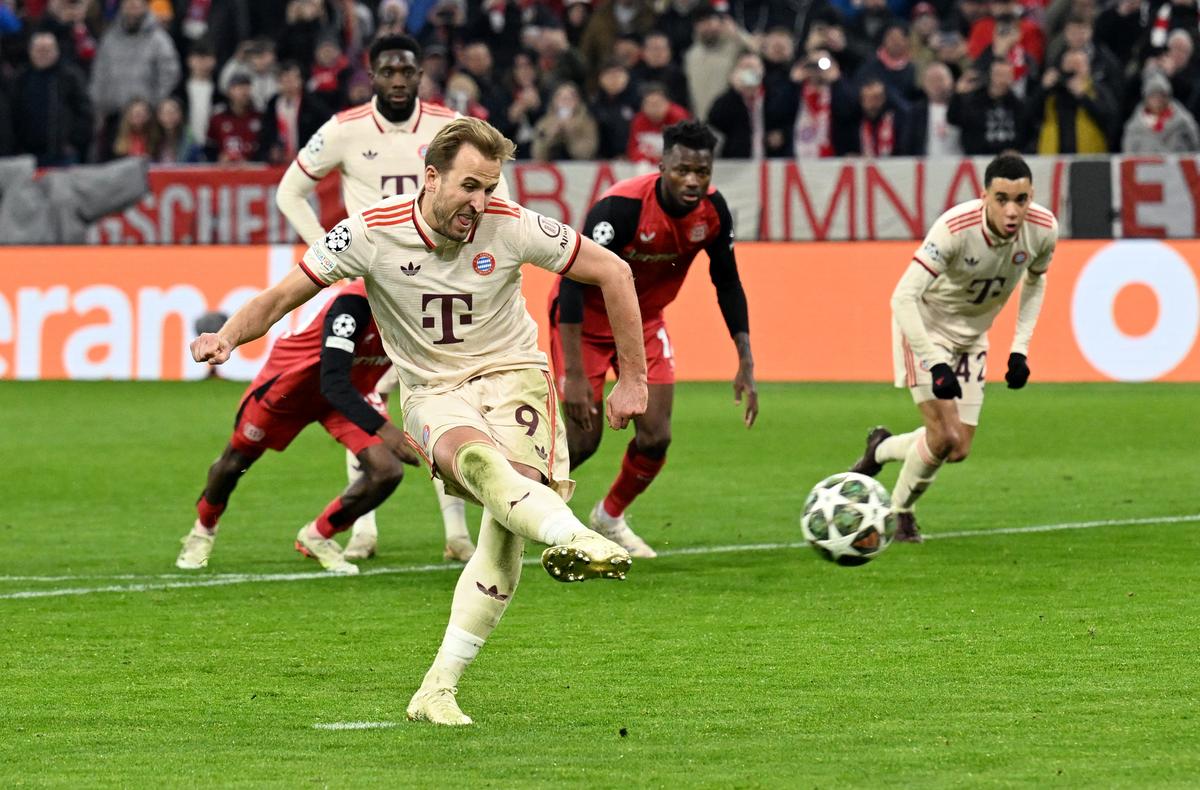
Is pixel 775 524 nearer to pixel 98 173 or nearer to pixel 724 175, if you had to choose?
pixel 724 175

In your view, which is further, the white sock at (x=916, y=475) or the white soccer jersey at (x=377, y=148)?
the white soccer jersey at (x=377, y=148)

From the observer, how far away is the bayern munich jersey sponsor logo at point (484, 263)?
687cm

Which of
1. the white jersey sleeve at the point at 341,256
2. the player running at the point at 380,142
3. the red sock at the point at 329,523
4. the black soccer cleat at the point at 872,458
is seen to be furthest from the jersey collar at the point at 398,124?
the white jersey sleeve at the point at 341,256

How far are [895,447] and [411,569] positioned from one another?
2.81 m

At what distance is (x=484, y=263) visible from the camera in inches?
271

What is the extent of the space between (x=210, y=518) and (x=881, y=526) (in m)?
3.66

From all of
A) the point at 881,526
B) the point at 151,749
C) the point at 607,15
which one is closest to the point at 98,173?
the point at 607,15

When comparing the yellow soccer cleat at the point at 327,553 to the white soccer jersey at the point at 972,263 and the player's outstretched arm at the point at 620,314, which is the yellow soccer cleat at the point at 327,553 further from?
the player's outstretched arm at the point at 620,314

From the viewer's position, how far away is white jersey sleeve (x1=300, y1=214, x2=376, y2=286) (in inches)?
266

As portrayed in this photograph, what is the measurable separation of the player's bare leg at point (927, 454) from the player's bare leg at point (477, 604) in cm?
472

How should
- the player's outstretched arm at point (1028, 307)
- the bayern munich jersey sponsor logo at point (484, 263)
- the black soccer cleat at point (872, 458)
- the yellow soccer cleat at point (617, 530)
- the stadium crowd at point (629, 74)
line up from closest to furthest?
1. the bayern munich jersey sponsor logo at point (484, 263)
2. the yellow soccer cleat at point (617, 530)
3. the player's outstretched arm at point (1028, 307)
4. the black soccer cleat at point (872, 458)
5. the stadium crowd at point (629, 74)

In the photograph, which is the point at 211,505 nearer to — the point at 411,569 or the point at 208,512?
the point at 208,512

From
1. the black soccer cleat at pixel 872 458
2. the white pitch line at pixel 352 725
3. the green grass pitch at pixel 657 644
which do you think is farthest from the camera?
the black soccer cleat at pixel 872 458

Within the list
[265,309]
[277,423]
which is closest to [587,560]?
[265,309]
